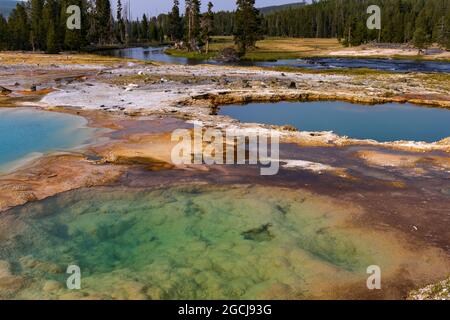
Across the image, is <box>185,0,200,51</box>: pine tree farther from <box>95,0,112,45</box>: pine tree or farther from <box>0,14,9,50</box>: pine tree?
<box>0,14,9,50</box>: pine tree

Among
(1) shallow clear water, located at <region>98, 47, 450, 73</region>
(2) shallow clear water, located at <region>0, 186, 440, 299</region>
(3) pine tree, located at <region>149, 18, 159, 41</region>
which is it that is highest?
(3) pine tree, located at <region>149, 18, 159, 41</region>

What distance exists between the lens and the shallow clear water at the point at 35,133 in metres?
21.2

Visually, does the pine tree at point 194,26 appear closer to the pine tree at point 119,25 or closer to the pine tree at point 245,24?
the pine tree at point 245,24

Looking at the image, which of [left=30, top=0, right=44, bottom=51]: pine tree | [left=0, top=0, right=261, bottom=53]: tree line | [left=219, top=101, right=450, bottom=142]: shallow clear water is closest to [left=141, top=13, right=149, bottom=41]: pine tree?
[left=0, top=0, right=261, bottom=53]: tree line

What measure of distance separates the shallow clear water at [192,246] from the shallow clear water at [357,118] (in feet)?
45.1

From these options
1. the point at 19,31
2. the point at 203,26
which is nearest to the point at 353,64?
the point at 203,26

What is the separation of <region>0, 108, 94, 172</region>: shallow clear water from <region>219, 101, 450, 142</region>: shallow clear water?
10842 millimetres

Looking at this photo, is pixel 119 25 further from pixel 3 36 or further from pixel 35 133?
pixel 35 133

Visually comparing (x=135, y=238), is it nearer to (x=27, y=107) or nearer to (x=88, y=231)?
(x=88, y=231)

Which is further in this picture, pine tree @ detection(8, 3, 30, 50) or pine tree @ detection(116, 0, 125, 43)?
pine tree @ detection(116, 0, 125, 43)

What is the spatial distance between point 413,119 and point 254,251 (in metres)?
23.6

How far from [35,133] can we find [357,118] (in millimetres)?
21035

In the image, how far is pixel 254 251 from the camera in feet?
39.2

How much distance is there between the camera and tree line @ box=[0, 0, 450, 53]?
88125 mm
